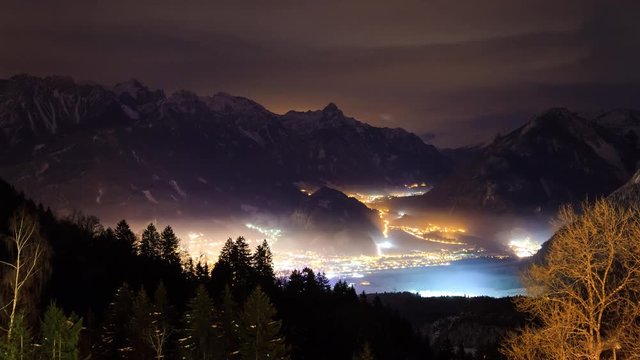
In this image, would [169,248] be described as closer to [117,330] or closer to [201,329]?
[117,330]

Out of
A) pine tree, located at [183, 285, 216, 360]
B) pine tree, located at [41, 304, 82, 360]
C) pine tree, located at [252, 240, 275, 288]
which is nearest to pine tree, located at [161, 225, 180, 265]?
pine tree, located at [252, 240, 275, 288]

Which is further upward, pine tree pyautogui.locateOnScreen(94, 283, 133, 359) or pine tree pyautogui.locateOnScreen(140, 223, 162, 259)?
pine tree pyautogui.locateOnScreen(140, 223, 162, 259)

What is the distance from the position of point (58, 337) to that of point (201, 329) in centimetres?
2310

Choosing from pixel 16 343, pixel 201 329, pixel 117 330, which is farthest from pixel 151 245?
pixel 16 343

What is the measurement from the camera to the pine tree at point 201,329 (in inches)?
2186

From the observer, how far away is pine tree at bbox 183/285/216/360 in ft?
182

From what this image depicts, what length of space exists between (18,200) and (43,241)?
70142 millimetres

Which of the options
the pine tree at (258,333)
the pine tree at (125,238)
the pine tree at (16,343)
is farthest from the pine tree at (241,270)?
the pine tree at (16,343)

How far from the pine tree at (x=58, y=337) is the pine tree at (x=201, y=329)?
2180 cm

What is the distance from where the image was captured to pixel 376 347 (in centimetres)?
10806

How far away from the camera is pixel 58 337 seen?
33375 millimetres

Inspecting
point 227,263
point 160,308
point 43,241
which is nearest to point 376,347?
point 227,263

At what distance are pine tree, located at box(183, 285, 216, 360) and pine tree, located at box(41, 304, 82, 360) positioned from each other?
71.5 feet

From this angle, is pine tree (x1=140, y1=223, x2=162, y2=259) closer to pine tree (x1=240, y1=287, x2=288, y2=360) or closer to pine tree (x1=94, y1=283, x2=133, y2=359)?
pine tree (x1=94, y1=283, x2=133, y2=359)
